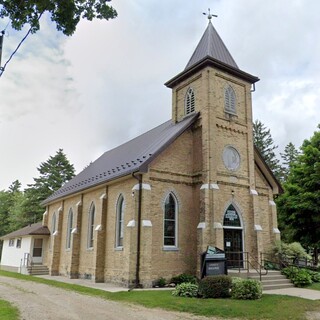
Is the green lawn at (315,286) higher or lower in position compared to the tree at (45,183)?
lower

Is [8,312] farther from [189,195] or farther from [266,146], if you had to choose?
[266,146]

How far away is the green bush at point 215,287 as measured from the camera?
1390 centimetres

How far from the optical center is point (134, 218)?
1772 centimetres

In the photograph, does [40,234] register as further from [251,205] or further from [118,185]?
[251,205]

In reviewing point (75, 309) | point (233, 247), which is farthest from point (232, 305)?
point (233, 247)

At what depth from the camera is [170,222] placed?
19.1 meters

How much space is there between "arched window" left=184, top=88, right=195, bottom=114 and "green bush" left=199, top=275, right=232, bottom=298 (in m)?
11.1

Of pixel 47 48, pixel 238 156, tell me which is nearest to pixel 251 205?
pixel 238 156

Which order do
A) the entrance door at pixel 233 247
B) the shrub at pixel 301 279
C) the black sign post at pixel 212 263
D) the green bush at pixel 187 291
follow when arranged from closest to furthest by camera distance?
the green bush at pixel 187 291 → the black sign post at pixel 212 263 → the shrub at pixel 301 279 → the entrance door at pixel 233 247

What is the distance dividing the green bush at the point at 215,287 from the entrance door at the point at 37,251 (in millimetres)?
21316

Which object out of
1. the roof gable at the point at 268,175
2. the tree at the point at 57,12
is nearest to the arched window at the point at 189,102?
the roof gable at the point at 268,175

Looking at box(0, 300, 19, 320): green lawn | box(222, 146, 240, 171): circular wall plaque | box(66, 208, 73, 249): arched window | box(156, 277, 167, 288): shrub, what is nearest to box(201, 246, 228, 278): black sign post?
box(156, 277, 167, 288): shrub

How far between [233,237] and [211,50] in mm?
11593

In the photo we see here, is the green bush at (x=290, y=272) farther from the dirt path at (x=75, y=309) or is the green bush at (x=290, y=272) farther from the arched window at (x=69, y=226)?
the arched window at (x=69, y=226)
